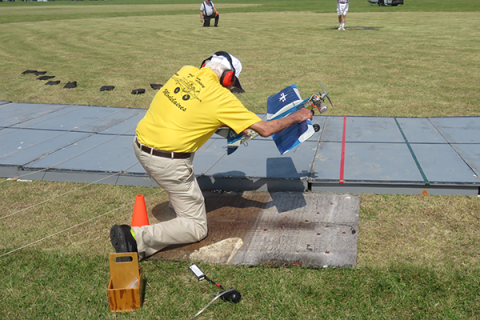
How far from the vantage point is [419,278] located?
3.73 metres

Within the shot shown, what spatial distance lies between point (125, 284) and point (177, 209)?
102 cm

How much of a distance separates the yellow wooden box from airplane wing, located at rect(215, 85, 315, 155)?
1630 millimetres

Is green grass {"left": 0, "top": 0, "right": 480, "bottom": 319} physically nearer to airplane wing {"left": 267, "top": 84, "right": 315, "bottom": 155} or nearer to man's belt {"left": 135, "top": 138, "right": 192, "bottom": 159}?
man's belt {"left": 135, "top": 138, "right": 192, "bottom": 159}

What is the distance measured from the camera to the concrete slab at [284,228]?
4121 millimetres

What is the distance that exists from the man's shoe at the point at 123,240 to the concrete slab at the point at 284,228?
1.41 ft

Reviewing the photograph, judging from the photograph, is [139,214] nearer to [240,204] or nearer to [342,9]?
[240,204]

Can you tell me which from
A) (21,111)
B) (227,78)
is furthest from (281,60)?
(227,78)

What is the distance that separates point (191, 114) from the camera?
4.08 m

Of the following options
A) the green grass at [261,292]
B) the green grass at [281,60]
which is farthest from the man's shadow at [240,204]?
the green grass at [281,60]

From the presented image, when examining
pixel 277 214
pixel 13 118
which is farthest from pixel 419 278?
pixel 13 118

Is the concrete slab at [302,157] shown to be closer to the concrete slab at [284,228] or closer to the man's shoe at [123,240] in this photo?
the concrete slab at [284,228]

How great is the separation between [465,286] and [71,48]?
1741cm

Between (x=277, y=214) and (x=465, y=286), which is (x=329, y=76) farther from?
(x=465, y=286)

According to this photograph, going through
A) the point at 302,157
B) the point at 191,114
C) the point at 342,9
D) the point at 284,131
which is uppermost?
the point at 342,9
